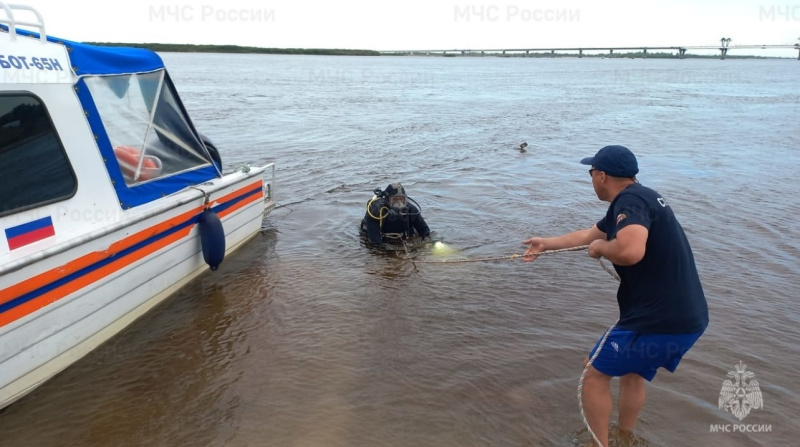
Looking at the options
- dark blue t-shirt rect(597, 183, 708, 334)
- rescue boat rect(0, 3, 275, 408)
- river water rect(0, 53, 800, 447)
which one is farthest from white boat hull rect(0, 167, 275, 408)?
dark blue t-shirt rect(597, 183, 708, 334)

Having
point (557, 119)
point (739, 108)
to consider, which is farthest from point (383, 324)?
point (739, 108)

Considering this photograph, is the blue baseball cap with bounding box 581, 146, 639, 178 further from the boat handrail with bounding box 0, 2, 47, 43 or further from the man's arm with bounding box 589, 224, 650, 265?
the boat handrail with bounding box 0, 2, 47, 43

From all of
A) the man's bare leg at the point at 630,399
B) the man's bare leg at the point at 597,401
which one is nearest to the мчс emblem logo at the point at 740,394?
the man's bare leg at the point at 630,399

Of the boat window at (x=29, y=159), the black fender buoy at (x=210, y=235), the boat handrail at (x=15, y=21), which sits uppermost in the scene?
the boat handrail at (x=15, y=21)

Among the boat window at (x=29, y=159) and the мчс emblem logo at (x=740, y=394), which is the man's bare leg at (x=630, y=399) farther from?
the boat window at (x=29, y=159)

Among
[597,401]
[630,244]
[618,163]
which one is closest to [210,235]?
[597,401]

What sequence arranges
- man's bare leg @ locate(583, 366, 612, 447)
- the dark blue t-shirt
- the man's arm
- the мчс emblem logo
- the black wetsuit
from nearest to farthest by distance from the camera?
the man's arm → the dark blue t-shirt → man's bare leg @ locate(583, 366, 612, 447) → the мчс emblem logo → the black wetsuit

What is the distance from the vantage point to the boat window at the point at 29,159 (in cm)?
412

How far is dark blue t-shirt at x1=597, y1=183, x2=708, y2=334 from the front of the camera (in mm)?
2986

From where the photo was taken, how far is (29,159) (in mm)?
4312

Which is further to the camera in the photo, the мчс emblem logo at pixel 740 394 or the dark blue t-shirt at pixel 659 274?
the мчс emblem logo at pixel 740 394

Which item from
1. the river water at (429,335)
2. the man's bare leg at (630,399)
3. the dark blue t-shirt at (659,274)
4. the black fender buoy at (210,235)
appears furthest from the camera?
the black fender buoy at (210,235)

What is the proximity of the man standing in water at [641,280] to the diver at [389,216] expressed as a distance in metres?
4.64

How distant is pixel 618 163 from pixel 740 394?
8.98 ft
